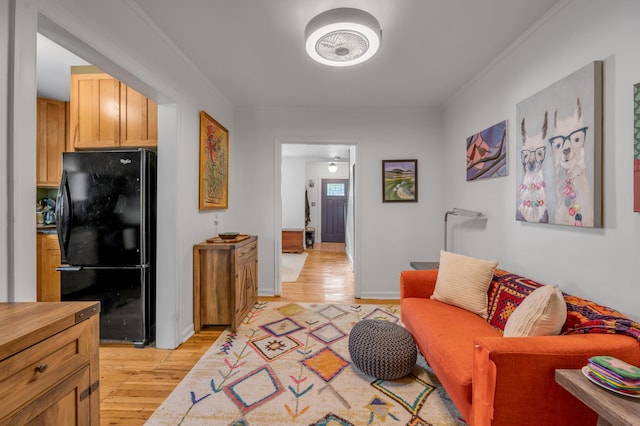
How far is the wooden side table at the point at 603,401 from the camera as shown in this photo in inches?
32.3

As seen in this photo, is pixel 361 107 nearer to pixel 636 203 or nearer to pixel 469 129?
pixel 469 129

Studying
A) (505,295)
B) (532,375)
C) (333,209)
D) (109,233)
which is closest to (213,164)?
(109,233)

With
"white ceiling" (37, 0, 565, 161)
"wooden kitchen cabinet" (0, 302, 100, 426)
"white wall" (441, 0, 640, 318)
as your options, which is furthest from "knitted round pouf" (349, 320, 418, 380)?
"white ceiling" (37, 0, 565, 161)

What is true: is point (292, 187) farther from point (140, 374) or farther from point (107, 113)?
point (140, 374)

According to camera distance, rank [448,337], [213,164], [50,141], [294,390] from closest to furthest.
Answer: [448,337] → [294,390] → [213,164] → [50,141]

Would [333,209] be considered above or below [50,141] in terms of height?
below

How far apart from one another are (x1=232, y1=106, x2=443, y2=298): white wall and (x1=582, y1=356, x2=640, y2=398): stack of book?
→ 2.60 m

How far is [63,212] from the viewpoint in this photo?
2.16 metres

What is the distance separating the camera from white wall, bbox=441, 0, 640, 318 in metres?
1.34

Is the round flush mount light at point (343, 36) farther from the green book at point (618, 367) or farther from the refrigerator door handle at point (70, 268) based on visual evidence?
the refrigerator door handle at point (70, 268)

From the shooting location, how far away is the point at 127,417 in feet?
5.09

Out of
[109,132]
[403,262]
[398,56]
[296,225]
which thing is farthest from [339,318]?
[296,225]

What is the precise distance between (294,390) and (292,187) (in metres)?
6.16

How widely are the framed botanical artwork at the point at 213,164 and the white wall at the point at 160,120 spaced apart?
85 mm
